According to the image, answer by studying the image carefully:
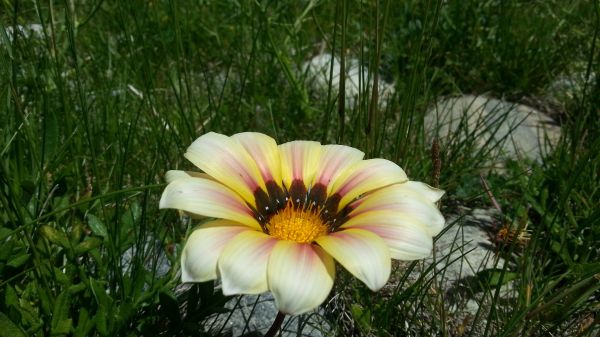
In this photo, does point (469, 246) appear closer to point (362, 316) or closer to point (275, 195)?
point (362, 316)

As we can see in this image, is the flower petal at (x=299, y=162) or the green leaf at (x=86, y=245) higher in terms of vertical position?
the flower petal at (x=299, y=162)

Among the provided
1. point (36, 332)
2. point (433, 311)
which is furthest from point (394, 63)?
point (36, 332)

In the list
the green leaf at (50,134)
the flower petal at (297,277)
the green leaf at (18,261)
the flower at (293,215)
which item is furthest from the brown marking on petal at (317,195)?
the green leaf at (50,134)

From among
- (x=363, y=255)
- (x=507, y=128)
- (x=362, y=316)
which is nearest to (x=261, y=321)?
(x=362, y=316)

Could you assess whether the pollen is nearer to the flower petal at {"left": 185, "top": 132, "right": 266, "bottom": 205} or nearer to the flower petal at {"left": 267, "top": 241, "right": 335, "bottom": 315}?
the flower petal at {"left": 185, "top": 132, "right": 266, "bottom": 205}

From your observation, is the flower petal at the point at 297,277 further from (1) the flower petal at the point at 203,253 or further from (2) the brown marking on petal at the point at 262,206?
(2) the brown marking on petal at the point at 262,206

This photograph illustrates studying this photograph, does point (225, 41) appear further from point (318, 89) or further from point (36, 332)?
point (36, 332)
